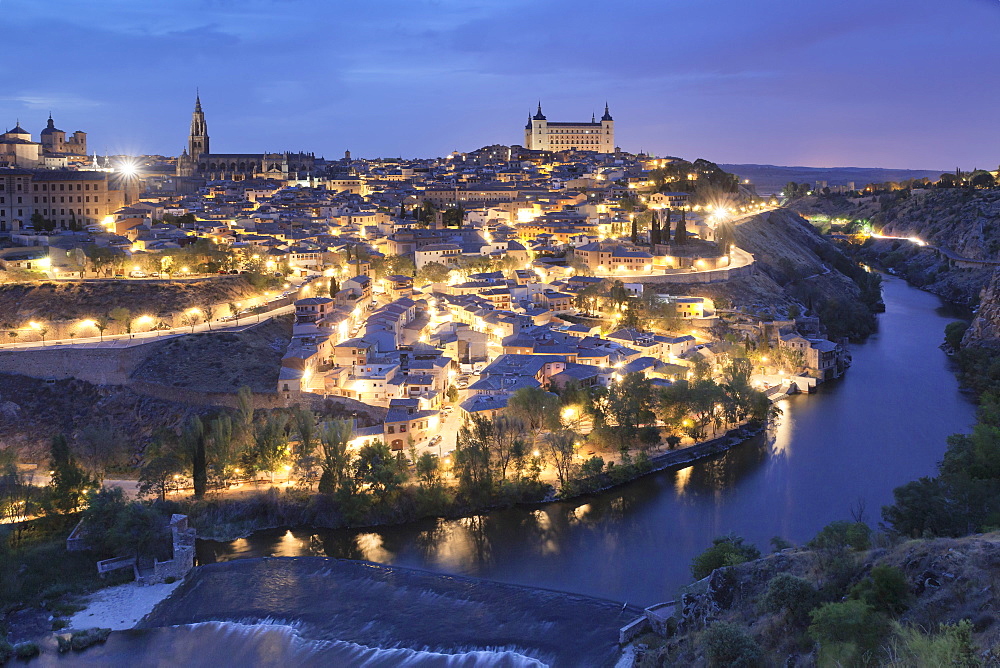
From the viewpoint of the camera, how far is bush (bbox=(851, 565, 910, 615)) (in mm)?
4922

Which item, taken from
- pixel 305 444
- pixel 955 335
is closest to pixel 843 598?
pixel 305 444

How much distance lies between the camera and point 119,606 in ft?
26.6

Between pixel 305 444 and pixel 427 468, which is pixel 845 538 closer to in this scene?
pixel 427 468

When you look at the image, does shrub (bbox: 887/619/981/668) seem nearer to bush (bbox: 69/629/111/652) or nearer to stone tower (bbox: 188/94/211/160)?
bush (bbox: 69/629/111/652)

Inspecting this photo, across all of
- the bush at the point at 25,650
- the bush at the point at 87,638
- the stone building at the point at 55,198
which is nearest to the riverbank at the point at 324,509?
the bush at the point at 87,638

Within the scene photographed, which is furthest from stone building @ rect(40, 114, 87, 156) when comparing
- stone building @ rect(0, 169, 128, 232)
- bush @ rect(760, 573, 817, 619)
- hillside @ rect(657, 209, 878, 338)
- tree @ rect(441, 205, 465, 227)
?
bush @ rect(760, 573, 817, 619)

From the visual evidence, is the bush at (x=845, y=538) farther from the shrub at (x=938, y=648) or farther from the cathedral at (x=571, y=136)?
the cathedral at (x=571, y=136)

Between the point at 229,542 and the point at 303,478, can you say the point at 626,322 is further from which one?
the point at 229,542

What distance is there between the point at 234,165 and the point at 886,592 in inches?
1504

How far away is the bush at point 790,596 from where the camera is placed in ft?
17.4

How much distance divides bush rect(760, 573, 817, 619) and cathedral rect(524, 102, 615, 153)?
3799 cm

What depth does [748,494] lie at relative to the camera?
10.7 meters

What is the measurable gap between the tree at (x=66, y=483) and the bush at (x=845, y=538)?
7.65 metres

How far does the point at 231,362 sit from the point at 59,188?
33.0 feet
